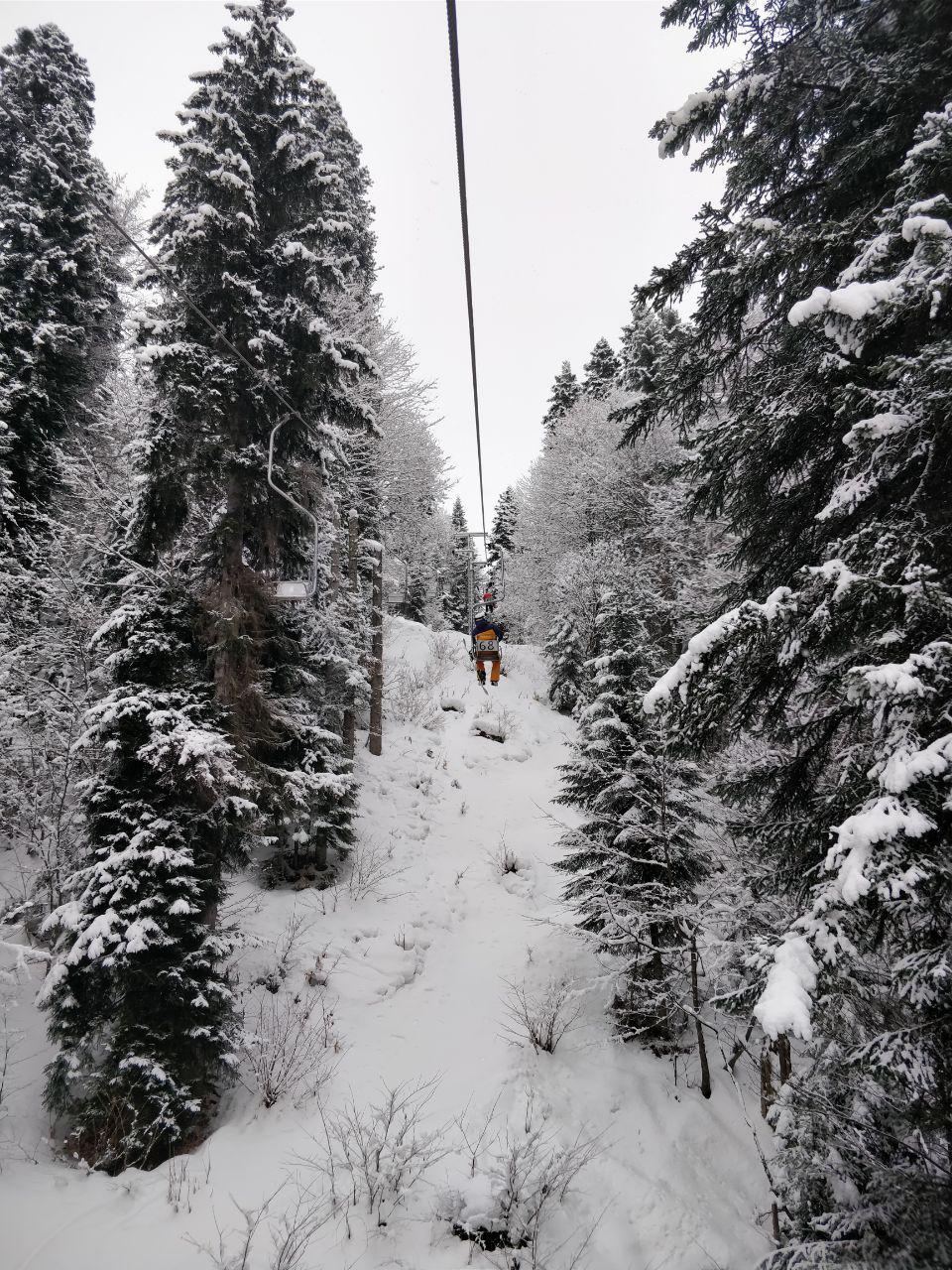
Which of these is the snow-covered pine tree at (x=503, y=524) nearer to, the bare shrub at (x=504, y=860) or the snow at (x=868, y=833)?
the bare shrub at (x=504, y=860)

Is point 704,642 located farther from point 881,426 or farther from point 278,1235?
point 278,1235

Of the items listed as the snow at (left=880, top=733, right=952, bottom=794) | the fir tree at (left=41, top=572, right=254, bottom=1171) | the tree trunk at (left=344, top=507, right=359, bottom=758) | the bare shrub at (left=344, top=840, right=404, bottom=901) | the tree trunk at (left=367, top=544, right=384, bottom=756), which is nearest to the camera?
the snow at (left=880, top=733, right=952, bottom=794)

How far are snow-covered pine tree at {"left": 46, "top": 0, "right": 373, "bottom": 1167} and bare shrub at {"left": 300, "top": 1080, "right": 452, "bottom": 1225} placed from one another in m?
1.34

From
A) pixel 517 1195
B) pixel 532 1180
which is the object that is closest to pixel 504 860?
pixel 532 1180

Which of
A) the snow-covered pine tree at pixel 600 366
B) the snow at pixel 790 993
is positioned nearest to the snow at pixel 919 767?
the snow at pixel 790 993

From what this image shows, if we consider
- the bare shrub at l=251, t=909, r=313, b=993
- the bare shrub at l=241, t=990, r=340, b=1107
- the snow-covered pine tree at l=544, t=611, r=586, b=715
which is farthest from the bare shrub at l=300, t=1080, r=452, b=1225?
the snow-covered pine tree at l=544, t=611, r=586, b=715

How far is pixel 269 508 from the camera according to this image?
7484 mm

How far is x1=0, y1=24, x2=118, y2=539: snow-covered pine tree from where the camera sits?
1218 cm

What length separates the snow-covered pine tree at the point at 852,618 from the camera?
2.62 metres

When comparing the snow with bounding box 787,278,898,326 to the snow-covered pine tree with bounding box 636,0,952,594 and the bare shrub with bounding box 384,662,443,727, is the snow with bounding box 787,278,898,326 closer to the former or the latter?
the snow-covered pine tree with bounding box 636,0,952,594

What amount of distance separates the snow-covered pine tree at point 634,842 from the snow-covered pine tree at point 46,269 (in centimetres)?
1234

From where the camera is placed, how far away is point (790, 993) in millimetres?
2285

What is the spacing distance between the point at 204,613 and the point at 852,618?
644 centimetres

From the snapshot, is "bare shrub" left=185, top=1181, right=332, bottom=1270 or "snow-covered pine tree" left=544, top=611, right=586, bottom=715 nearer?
"bare shrub" left=185, top=1181, right=332, bottom=1270
